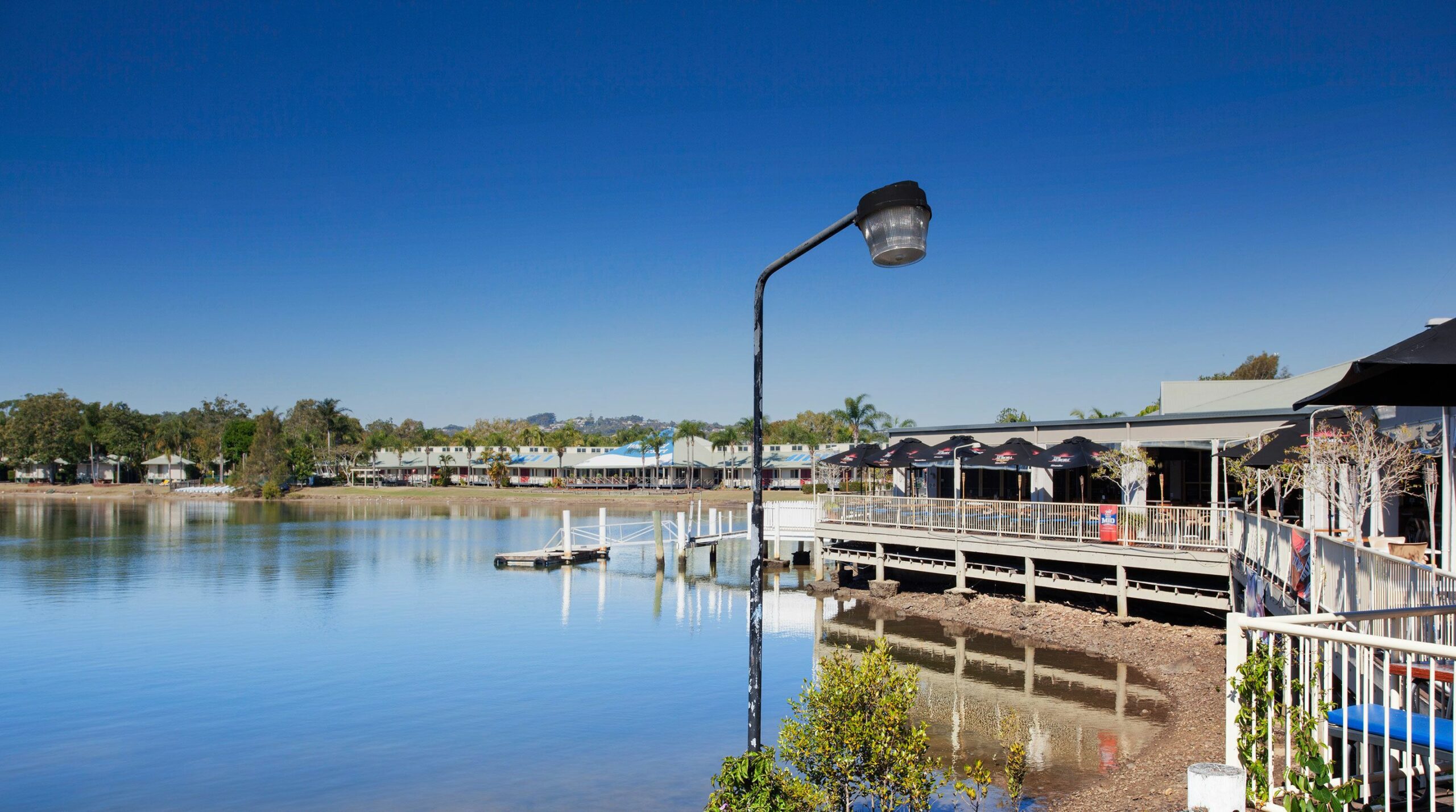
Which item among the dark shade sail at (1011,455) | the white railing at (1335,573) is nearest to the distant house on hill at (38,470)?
the dark shade sail at (1011,455)

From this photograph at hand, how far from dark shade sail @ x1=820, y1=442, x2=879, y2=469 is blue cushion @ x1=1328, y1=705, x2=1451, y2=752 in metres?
25.2

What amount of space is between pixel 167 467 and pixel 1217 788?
496 feet

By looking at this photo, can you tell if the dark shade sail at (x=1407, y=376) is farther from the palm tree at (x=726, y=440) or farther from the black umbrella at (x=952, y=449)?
the palm tree at (x=726, y=440)

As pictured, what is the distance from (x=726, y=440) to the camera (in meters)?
102

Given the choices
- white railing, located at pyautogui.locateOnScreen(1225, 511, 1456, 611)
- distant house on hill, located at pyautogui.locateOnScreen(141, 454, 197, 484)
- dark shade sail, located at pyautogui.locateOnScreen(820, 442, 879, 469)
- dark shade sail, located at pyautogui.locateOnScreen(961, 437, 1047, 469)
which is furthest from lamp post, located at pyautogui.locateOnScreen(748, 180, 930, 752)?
distant house on hill, located at pyautogui.locateOnScreen(141, 454, 197, 484)

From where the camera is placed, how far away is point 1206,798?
17.9 feet

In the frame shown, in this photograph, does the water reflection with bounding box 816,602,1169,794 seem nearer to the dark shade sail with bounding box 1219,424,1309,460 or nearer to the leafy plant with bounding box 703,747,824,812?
the leafy plant with bounding box 703,747,824,812

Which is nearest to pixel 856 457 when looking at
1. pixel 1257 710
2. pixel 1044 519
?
pixel 1044 519

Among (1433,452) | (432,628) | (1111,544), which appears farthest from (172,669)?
(1433,452)

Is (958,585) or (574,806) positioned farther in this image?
(958,585)

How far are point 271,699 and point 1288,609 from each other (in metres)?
19.7

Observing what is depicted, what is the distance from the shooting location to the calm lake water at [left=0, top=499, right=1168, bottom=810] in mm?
15008

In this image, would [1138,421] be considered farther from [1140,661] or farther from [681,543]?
[681,543]

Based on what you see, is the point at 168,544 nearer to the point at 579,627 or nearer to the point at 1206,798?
the point at 579,627
